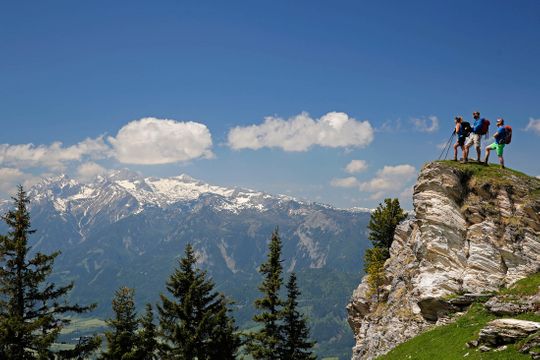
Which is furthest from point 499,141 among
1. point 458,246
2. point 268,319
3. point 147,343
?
point 147,343

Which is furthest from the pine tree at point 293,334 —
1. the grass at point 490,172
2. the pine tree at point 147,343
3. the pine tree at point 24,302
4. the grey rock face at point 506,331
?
the grey rock face at point 506,331

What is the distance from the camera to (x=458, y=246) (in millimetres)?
36094

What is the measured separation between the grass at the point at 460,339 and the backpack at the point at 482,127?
14.2 meters

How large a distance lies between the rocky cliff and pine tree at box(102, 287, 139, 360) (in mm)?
21971

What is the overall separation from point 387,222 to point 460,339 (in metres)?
43.4

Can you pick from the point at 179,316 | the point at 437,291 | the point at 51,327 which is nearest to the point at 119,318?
the point at 179,316

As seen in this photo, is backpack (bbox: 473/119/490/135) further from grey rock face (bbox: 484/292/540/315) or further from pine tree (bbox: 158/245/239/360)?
pine tree (bbox: 158/245/239/360)

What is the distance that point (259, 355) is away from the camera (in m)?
42.2

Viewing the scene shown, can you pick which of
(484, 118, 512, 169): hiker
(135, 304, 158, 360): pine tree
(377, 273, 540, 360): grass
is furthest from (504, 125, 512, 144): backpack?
(135, 304, 158, 360): pine tree

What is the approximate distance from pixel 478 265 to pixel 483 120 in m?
13.0

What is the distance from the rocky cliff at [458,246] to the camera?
3281 centimetres

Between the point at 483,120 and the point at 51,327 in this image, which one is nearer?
the point at 51,327

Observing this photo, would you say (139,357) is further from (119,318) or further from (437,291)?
(437,291)

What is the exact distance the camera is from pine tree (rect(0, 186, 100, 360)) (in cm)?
2511
